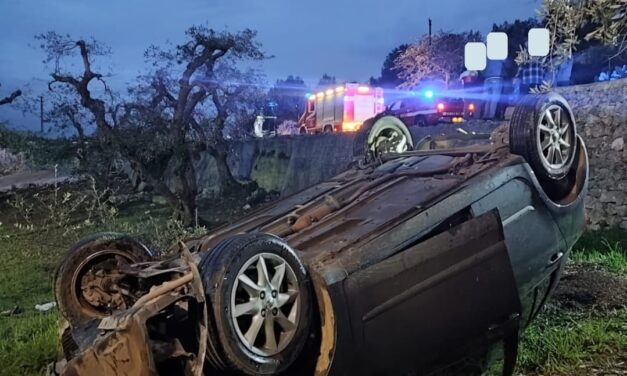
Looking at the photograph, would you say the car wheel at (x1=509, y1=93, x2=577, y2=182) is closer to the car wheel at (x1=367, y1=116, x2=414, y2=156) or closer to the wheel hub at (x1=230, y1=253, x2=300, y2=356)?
the car wheel at (x1=367, y1=116, x2=414, y2=156)

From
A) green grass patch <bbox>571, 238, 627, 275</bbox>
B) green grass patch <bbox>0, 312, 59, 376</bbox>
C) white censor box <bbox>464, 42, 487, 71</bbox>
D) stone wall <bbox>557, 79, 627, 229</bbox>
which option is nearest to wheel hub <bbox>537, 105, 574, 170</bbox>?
green grass patch <bbox>571, 238, 627, 275</bbox>

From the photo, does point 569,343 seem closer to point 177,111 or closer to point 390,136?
point 390,136

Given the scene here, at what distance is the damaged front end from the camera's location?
2.22 metres

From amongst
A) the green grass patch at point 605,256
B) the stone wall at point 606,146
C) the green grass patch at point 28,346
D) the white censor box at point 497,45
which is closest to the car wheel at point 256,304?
the green grass patch at point 28,346

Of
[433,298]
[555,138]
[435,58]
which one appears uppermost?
[435,58]

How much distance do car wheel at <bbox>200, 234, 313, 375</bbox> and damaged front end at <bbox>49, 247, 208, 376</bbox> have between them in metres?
0.06

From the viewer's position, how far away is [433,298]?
2875mm

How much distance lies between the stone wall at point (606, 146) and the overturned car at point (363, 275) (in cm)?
651

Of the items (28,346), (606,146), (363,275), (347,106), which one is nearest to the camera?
(363,275)

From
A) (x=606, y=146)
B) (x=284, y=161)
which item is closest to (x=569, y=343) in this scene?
(x=606, y=146)

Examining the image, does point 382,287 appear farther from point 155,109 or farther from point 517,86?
point 517,86

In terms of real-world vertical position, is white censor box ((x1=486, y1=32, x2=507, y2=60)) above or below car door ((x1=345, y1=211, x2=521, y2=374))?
above

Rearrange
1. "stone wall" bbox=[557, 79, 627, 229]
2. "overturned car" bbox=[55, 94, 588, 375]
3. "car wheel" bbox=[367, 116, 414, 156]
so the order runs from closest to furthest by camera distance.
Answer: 1. "overturned car" bbox=[55, 94, 588, 375]
2. "car wheel" bbox=[367, 116, 414, 156]
3. "stone wall" bbox=[557, 79, 627, 229]

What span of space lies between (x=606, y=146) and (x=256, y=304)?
896cm
